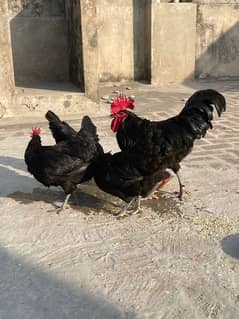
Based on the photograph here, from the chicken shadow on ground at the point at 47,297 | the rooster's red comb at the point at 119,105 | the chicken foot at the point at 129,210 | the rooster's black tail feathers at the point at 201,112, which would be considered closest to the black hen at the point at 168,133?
the rooster's black tail feathers at the point at 201,112

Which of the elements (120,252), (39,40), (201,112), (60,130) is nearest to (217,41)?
(39,40)

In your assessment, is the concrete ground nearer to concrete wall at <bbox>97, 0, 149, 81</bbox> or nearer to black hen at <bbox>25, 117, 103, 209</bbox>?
black hen at <bbox>25, 117, 103, 209</bbox>

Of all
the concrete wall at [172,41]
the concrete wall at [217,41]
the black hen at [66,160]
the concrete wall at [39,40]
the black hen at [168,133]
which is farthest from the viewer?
the concrete wall at [217,41]

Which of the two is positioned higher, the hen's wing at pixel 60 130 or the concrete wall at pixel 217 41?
the concrete wall at pixel 217 41

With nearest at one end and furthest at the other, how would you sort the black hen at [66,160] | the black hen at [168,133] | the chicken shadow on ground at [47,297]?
the chicken shadow on ground at [47,297] → the black hen at [168,133] → the black hen at [66,160]

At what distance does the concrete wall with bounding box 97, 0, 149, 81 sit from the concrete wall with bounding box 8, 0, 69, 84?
107 inches

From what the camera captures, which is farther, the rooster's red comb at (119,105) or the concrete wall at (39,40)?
the concrete wall at (39,40)

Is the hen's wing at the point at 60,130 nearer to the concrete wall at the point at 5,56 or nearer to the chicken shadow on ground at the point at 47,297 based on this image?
the chicken shadow on ground at the point at 47,297

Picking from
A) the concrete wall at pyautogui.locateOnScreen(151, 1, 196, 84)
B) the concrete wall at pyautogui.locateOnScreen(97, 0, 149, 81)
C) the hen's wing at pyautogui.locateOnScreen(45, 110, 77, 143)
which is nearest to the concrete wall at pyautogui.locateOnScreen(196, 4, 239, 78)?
the concrete wall at pyautogui.locateOnScreen(151, 1, 196, 84)

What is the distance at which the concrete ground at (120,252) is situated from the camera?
2.84 meters

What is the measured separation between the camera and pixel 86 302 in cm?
286

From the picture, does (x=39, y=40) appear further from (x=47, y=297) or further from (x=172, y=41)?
(x=47, y=297)

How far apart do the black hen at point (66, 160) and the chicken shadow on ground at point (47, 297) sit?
45.8 inches

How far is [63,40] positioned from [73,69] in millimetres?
932
